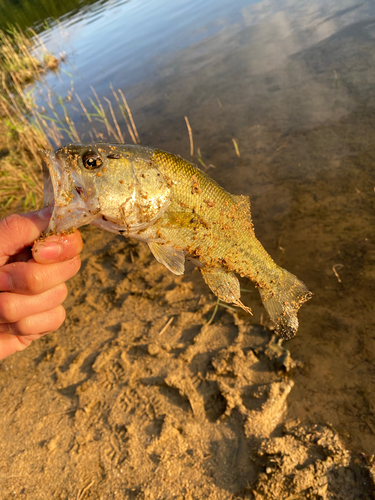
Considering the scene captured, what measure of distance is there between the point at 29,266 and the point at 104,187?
75cm

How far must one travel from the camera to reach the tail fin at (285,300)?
2777 millimetres

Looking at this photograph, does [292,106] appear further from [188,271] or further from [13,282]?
[13,282]

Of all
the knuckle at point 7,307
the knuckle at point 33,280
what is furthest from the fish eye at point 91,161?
the knuckle at point 7,307

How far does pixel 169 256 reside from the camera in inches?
96.0

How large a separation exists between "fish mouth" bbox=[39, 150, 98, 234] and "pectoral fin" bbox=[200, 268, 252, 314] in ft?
3.27

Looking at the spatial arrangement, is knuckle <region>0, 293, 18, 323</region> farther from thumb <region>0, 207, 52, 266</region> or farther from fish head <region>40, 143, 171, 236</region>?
fish head <region>40, 143, 171, 236</region>

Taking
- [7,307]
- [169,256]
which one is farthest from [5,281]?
[169,256]

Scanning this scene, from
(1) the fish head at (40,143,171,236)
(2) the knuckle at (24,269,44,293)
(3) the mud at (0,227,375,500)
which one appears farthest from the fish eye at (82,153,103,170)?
(3) the mud at (0,227,375,500)

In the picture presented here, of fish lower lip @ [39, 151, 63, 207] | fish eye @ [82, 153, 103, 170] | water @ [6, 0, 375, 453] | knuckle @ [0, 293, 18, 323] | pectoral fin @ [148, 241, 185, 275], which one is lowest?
water @ [6, 0, 375, 453]

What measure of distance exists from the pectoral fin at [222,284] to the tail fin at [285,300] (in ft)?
1.01

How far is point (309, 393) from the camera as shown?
3.24 m

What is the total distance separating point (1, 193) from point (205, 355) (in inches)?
251

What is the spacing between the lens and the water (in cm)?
356

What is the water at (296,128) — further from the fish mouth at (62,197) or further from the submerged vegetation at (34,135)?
the fish mouth at (62,197)
